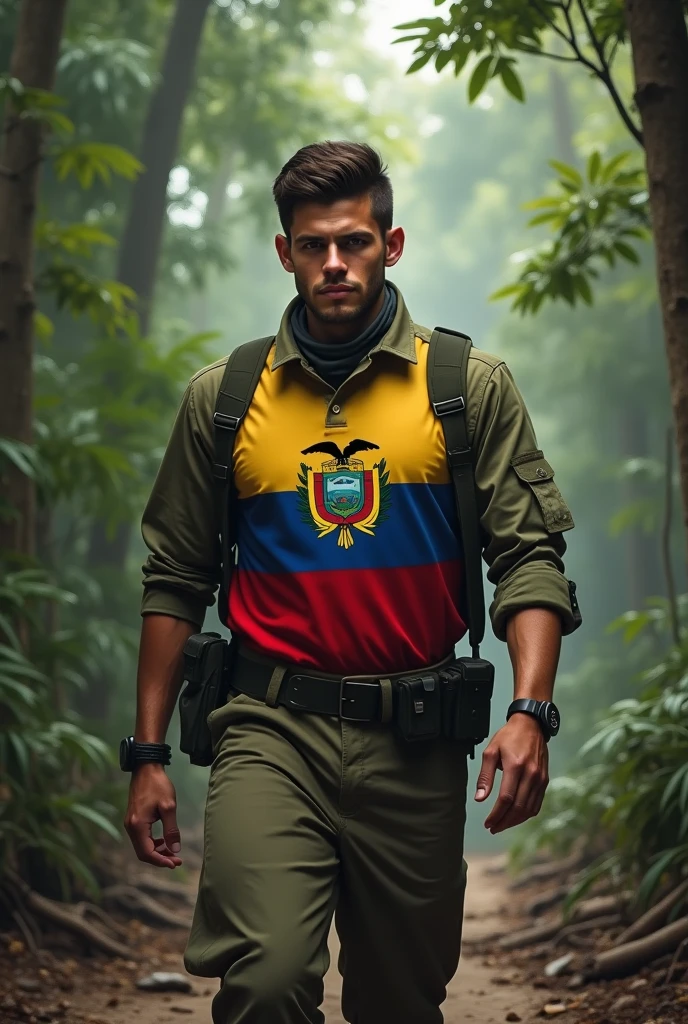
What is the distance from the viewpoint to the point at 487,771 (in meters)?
2.71

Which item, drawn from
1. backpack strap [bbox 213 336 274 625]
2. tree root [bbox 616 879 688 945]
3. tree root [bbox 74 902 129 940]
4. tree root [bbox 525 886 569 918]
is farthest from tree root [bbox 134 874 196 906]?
backpack strap [bbox 213 336 274 625]

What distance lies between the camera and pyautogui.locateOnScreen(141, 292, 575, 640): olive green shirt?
10.2 ft

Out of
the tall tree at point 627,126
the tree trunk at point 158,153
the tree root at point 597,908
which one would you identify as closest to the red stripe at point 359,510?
the tall tree at point 627,126

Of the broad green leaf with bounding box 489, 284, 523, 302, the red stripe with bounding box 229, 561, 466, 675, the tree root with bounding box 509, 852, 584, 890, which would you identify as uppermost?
the broad green leaf with bounding box 489, 284, 523, 302

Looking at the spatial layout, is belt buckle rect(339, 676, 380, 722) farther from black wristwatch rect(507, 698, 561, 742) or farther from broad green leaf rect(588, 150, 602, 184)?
broad green leaf rect(588, 150, 602, 184)

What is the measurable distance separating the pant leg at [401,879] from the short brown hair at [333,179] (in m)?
1.39

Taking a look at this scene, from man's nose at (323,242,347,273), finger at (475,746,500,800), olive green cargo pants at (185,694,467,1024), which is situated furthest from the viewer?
man's nose at (323,242,347,273)

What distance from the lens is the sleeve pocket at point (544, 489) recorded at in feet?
10.4

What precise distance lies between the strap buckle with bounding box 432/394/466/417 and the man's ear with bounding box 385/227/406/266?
48cm

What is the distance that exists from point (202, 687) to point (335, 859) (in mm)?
568

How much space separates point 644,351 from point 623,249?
1303 cm

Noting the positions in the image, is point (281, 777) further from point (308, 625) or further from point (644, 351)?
point (644, 351)

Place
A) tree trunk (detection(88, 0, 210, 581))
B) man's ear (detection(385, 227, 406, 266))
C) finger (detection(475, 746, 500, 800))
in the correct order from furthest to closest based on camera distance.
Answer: tree trunk (detection(88, 0, 210, 581)) → man's ear (detection(385, 227, 406, 266)) → finger (detection(475, 746, 500, 800))

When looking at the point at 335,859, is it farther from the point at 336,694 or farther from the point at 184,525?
the point at 184,525
